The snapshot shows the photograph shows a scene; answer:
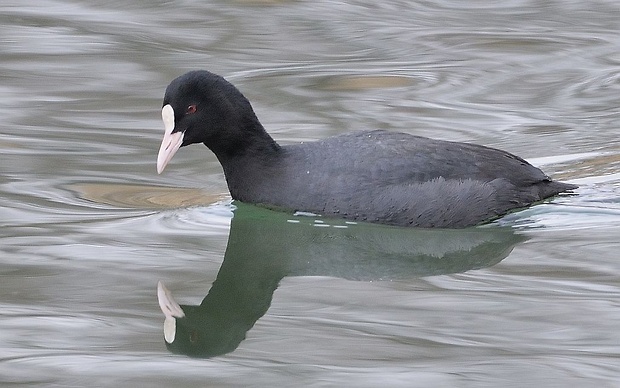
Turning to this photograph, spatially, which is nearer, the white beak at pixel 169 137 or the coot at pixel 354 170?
the coot at pixel 354 170

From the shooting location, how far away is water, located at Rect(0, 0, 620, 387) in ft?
15.6

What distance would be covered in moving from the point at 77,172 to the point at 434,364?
3484 mm

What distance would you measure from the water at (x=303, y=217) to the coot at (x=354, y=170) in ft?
0.39

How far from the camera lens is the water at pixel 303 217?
475 centimetres

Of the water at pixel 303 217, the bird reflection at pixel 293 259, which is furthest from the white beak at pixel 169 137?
the bird reflection at pixel 293 259

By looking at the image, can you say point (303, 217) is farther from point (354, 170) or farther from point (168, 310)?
point (168, 310)

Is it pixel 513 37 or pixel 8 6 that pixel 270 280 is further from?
pixel 8 6

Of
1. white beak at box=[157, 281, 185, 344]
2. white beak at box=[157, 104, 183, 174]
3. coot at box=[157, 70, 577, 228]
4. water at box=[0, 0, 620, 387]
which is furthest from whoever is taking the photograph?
white beak at box=[157, 104, 183, 174]

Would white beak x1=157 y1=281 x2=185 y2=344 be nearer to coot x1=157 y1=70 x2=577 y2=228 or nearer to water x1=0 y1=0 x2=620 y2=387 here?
water x1=0 y1=0 x2=620 y2=387

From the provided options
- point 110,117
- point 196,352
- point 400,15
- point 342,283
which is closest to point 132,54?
point 110,117

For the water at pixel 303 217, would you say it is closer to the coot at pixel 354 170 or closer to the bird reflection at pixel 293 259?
the bird reflection at pixel 293 259

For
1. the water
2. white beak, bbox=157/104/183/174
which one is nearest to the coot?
white beak, bbox=157/104/183/174

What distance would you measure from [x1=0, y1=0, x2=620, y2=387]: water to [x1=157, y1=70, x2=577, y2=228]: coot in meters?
0.12

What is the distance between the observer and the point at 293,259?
6.17 metres
